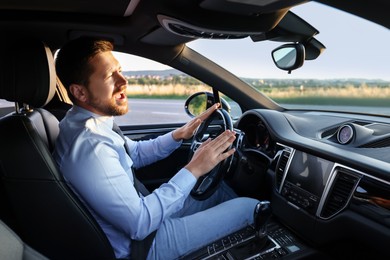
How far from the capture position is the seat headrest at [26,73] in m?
1.65

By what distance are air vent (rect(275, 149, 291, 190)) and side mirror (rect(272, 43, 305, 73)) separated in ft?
2.12

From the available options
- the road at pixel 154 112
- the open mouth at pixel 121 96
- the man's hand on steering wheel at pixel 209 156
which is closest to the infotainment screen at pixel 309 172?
the man's hand on steering wheel at pixel 209 156

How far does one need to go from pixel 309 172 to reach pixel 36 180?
1291 mm

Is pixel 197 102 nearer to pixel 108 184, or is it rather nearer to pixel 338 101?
pixel 338 101

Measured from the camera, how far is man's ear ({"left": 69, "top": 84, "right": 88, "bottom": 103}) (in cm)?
178

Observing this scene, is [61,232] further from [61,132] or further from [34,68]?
[34,68]

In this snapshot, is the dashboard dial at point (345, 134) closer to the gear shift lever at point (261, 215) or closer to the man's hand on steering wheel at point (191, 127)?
the gear shift lever at point (261, 215)

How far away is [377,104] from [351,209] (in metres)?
1.21

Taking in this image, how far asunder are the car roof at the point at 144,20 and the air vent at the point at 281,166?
0.70 meters

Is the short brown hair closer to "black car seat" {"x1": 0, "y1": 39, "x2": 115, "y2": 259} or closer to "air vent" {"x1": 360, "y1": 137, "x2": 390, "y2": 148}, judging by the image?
"black car seat" {"x1": 0, "y1": 39, "x2": 115, "y2": 259}

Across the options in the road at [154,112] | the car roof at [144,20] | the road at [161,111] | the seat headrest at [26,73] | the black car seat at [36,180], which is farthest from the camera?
the road at [154,112]

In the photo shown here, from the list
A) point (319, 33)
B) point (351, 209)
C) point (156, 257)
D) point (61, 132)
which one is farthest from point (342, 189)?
point (61, 132)

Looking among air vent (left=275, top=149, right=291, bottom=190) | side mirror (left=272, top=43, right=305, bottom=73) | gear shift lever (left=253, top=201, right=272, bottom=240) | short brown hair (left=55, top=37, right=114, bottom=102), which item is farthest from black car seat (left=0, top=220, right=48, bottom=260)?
side mirror (left=272, top=43, right=305, bottom=73)

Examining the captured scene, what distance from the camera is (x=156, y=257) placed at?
5.80ft
